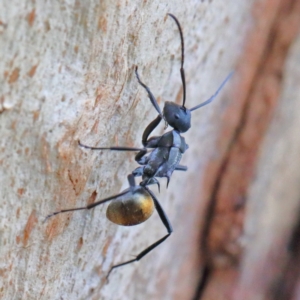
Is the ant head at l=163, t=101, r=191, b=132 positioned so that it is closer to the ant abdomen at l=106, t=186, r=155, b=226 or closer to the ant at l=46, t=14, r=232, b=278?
the ant at l=46, t=14, r=232, b=278

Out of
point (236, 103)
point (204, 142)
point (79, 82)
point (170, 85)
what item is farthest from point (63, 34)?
point (236, 103)

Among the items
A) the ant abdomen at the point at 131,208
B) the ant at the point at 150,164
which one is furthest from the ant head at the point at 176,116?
the ant abdomen at the point at 131,208

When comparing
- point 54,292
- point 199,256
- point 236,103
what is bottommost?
point 54,292

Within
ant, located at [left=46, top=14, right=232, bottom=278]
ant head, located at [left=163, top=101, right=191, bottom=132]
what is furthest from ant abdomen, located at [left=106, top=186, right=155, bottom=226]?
ant head, located at [left=163, top=101, right=191, bottom=132]

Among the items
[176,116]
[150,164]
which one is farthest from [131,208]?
[176,116]

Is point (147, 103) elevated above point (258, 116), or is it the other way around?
point (258, 116)

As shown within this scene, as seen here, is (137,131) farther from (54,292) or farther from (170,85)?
Answer: (54,292)

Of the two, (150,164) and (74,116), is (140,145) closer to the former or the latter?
(150,164)

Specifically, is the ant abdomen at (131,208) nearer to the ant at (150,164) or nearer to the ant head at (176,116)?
the ant at (150,164)
